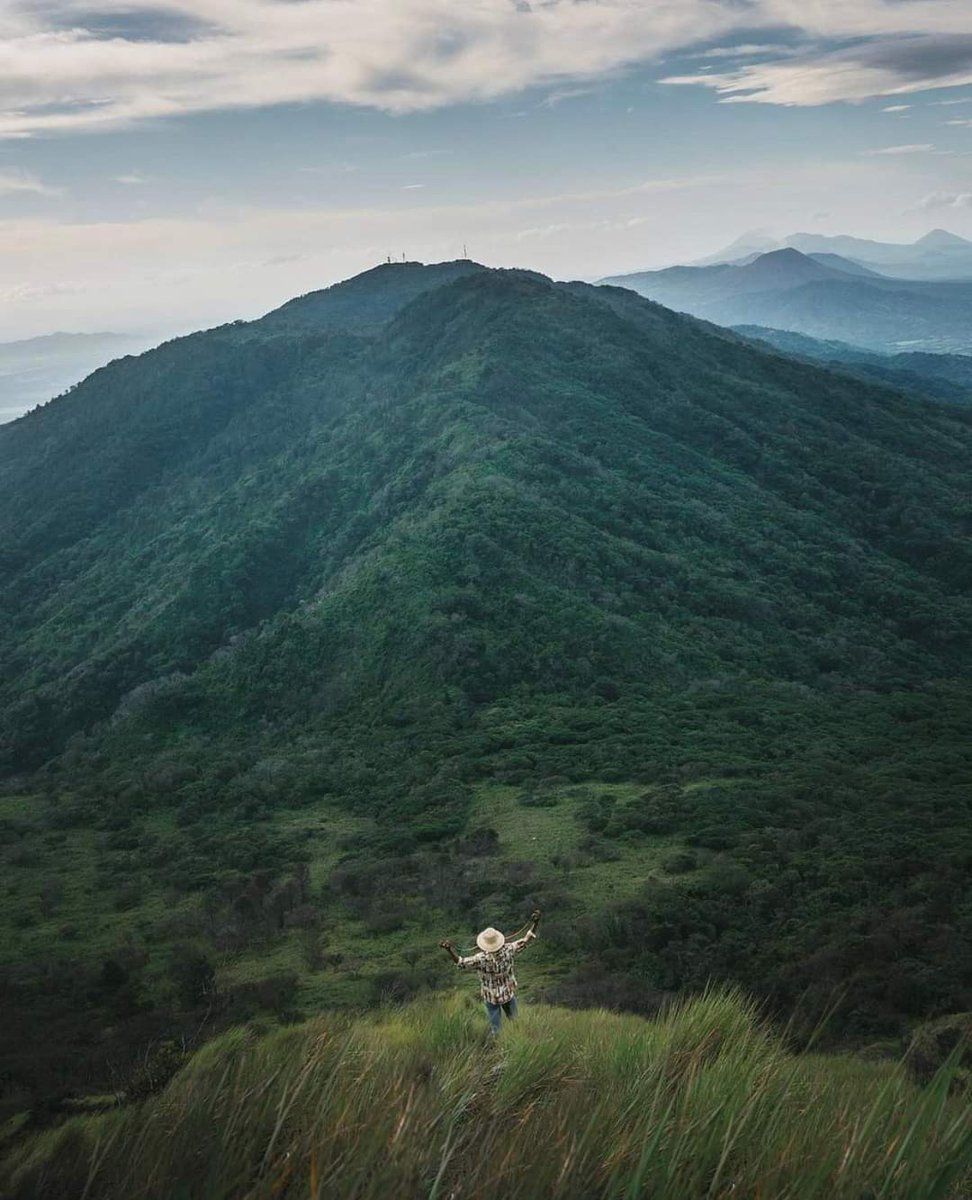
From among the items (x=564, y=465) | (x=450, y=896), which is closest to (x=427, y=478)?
(x=564, y=465)

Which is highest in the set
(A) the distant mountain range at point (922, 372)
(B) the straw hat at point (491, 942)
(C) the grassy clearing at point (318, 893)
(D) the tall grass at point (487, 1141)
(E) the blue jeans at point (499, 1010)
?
(A) the distant mountain range at point (922, 372)

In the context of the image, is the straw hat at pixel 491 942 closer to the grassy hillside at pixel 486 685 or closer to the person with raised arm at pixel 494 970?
the person with raised arm at pixel 494 970

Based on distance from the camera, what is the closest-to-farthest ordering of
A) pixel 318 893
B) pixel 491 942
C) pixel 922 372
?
1. pixel 491 942
2. pixel 318 893
3. pixel 922 372

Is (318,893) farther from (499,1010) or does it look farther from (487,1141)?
(487,1141)

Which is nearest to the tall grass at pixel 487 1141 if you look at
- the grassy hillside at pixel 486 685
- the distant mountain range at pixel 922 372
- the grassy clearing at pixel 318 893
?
the grassy hillside at pixel 486 685

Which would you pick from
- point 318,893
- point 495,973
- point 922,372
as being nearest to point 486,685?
point 318,893

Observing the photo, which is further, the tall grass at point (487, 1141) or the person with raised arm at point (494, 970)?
the person with raised arm at point (494, 970)

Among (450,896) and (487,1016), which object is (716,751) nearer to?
(450,896)
